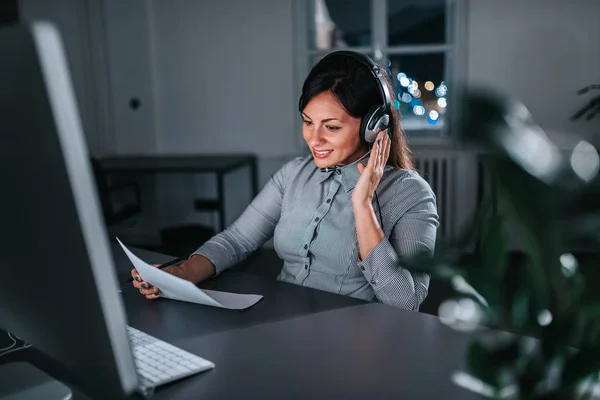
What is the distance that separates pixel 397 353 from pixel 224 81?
152 inches

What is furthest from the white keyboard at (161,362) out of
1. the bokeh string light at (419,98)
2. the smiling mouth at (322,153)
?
the bokeh string light at (419,98)

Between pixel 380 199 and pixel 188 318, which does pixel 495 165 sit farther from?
pixel 380 199

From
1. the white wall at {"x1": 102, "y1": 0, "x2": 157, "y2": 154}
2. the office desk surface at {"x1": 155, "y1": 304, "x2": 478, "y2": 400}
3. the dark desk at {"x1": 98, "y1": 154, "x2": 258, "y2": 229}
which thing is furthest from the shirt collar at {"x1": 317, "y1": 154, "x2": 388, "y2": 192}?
the white wall at {"x1": 102, "y1": 0, "x2": 157, "y2": 154}

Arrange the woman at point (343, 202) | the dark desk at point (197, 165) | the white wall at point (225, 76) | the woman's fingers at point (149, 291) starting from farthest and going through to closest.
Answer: the white wall at point (225, 76), the dark desk at point (197, 165), the woman at point (343, 202), the woman's fingers at point (149, 291)

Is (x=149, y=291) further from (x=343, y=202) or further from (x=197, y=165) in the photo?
(x=197, y=165)

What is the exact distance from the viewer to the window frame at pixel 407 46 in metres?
4.17

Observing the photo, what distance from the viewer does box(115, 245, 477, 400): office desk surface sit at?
0.84 m

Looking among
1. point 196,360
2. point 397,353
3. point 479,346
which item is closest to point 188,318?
point 196,360

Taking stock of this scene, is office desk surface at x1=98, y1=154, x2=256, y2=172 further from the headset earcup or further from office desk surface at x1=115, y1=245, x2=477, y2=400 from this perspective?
office desk surface at x1=115, y1=245, x2=477, y2=400

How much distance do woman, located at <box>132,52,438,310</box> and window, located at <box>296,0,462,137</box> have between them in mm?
2835

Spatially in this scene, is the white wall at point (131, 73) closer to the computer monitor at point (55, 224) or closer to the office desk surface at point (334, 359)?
the office desk surface at point (334, 359)

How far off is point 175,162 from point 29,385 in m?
3.41

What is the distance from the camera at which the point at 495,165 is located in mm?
399

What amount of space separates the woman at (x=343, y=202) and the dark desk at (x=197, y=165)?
226 centimetres
